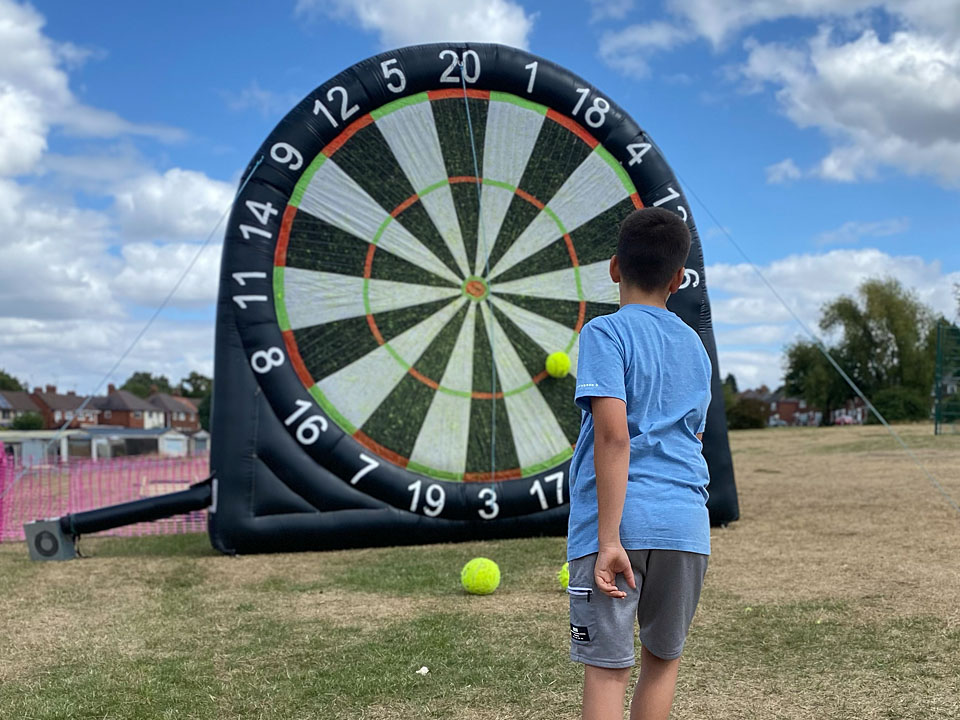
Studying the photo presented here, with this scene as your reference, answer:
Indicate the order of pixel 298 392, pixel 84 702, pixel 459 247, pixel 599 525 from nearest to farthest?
pixel 599 525 → pixel 84 702 → pixel 298 392 → pixel 459 247

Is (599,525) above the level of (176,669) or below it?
above

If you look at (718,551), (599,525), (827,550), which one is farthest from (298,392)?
(599,525)

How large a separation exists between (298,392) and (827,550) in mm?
3380

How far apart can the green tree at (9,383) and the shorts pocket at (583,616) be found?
7342 cm

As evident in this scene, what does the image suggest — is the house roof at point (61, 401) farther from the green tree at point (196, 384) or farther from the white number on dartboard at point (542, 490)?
the white number on dartboard at point (542, 490)

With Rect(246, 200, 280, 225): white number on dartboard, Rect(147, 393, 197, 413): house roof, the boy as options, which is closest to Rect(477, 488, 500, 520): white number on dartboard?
Rect(246, 200, 280, 225): white number on dartboard

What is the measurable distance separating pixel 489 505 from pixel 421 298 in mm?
1472

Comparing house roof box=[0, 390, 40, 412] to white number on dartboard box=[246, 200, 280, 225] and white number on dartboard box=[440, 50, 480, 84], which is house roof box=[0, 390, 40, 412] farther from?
white number on dartboard box=[440, 50, 480, 84]

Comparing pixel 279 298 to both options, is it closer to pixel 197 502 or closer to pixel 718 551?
pixel 197 502

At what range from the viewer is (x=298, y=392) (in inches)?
227

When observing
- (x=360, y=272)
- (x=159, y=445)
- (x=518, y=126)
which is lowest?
(x=159, y=445)

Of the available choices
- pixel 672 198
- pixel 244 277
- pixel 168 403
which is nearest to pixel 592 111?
pixel 672 198

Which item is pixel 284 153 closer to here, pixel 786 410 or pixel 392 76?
pixel 392 76

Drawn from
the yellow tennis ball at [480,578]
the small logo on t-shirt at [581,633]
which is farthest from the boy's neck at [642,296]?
the yellow tennis ball at [480,578]
